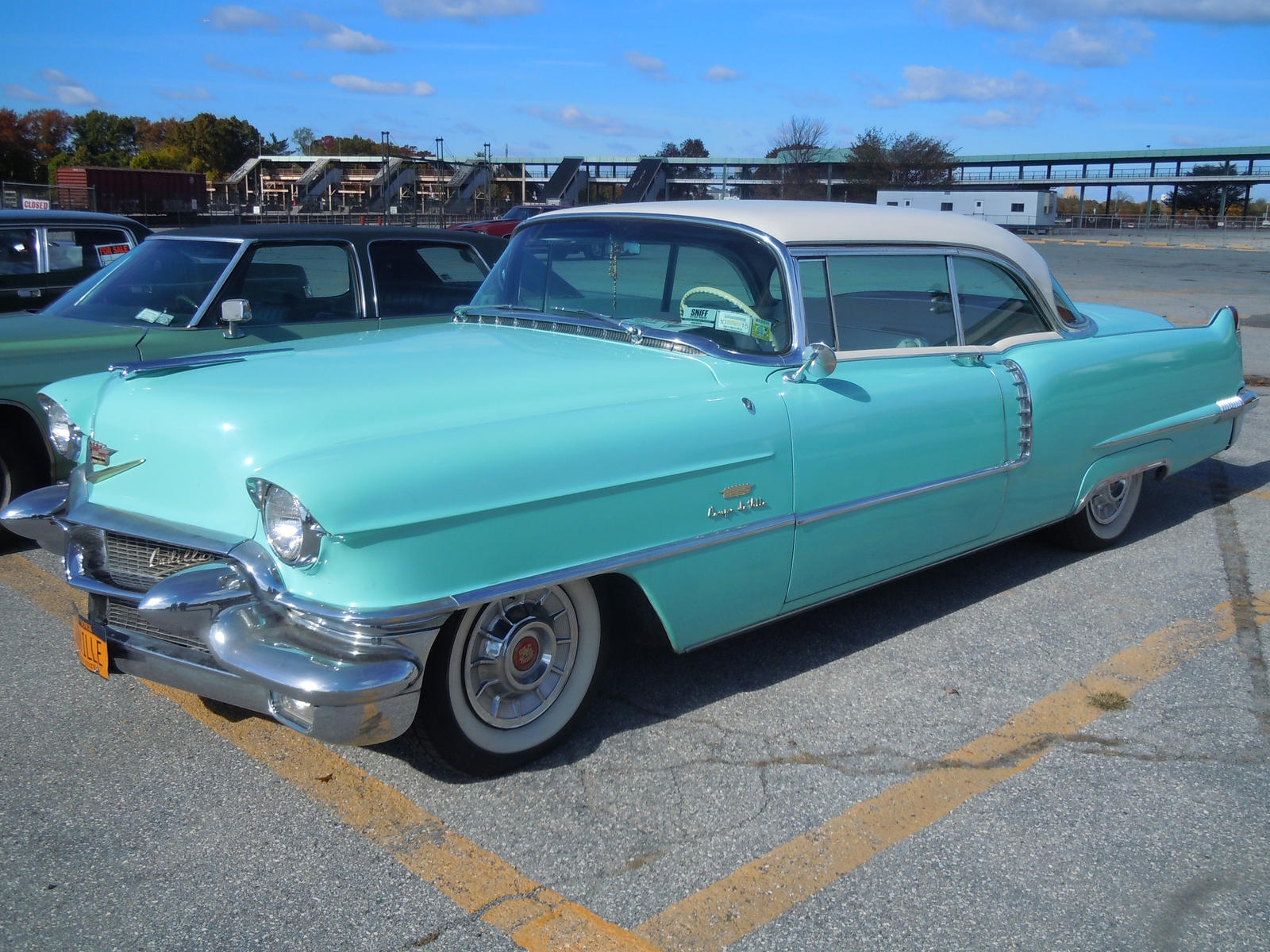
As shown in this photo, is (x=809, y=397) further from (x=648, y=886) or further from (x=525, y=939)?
(x=525, y=939)

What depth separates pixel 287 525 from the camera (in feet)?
8.59

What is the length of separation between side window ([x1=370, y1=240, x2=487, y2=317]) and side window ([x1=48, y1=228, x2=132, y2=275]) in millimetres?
2449

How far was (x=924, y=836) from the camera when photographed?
110 inches

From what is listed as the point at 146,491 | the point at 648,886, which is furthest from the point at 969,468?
the point at 146,491

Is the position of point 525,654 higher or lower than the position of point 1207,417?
lower

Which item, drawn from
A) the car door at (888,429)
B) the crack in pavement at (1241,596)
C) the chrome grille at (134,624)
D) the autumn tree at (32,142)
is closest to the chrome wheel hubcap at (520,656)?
the chrome grille at (134,624)

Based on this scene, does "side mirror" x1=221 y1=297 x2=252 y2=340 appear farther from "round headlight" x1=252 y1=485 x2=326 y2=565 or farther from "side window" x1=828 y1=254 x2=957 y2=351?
"side window" x1=828 y1=254 x2=957 y2=351

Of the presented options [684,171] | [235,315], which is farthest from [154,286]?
[684,171]

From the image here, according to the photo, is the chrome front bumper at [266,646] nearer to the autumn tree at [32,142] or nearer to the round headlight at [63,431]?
the round headlight at [63,431]

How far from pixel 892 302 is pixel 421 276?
3.20 metres

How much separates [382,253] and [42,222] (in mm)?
2801

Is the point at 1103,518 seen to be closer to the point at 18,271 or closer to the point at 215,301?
the point at 215,301

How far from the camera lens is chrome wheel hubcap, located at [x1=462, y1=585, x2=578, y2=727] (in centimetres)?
289

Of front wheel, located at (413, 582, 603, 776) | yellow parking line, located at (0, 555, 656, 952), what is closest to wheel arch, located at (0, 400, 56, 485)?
yellow parking line, located at (0, 555, 656, 952)
